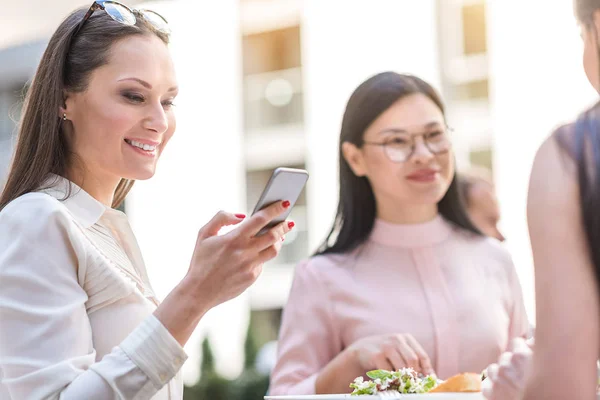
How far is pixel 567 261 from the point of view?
4.24 feet

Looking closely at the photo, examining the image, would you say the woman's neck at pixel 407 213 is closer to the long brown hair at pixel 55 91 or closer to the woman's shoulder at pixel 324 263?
the woman's shoulder at pixel 324 263

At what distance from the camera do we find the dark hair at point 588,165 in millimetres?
1277

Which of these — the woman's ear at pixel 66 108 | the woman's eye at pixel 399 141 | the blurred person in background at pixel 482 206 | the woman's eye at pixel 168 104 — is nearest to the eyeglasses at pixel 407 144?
the woman's eye at pixel 399 141

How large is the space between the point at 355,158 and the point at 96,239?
1381 mm

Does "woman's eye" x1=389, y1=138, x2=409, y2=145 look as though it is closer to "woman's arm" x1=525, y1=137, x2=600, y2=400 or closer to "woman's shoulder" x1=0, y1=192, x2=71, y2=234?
"woman's shoulder" x1=0, y1=192, x2=71, y2=234

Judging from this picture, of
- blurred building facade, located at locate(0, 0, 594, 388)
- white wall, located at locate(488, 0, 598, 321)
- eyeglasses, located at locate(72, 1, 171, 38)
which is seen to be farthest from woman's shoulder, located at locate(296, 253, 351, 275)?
blurred building facade, located at locate(0, 0, 594, 388)

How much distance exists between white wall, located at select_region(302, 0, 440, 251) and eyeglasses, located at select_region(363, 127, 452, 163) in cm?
1298

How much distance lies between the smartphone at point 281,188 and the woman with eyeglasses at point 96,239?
0.02 meters

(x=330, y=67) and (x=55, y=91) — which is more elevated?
(x=330, y=67)

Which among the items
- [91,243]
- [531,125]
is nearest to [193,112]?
[531,125]

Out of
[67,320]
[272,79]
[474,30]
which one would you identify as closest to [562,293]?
[67,320]

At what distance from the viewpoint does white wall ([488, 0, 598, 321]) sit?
42.6 ft

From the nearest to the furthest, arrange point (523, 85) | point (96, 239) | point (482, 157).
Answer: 1. point (96, 239)
2. point (523, 85)
3. point (482, 157)

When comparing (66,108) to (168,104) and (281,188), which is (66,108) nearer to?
(168,104)
